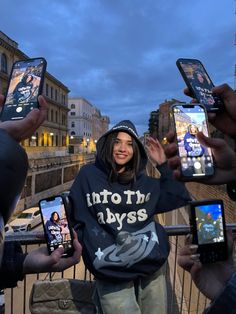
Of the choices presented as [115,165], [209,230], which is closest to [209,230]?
[209,230]

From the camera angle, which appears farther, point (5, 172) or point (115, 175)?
point (115, 175)

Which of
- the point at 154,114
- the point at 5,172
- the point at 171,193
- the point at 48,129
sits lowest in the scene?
the point at 171,193

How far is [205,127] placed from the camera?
1830 millimetres

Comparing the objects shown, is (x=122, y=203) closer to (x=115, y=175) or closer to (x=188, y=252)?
(x=115, y=175)

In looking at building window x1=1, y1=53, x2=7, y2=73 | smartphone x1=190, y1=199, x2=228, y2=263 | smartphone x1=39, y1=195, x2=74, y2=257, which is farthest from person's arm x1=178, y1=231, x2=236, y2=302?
building window x1=1, y1=53, x2=7, y2=73

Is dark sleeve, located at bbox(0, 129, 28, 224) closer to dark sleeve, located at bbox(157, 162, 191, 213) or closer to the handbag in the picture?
dark sleeve, located at bbox(157, 162, 191, 213)

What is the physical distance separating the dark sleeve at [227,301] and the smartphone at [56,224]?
1.13 metres

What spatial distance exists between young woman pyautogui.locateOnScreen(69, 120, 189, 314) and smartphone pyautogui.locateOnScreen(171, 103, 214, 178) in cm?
78

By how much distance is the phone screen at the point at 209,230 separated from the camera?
165 centimetres

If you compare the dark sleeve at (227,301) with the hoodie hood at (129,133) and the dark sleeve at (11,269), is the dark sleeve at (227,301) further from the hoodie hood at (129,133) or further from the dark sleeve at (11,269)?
the hoodie hood at (129,133)

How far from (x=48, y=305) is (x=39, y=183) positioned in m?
33.7

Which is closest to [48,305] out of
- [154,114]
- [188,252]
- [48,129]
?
[188,252]

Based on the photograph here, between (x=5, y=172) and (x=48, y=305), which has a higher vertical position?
(x=5, y=172)

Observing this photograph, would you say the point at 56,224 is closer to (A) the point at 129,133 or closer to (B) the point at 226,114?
(A) the point at 129,133
